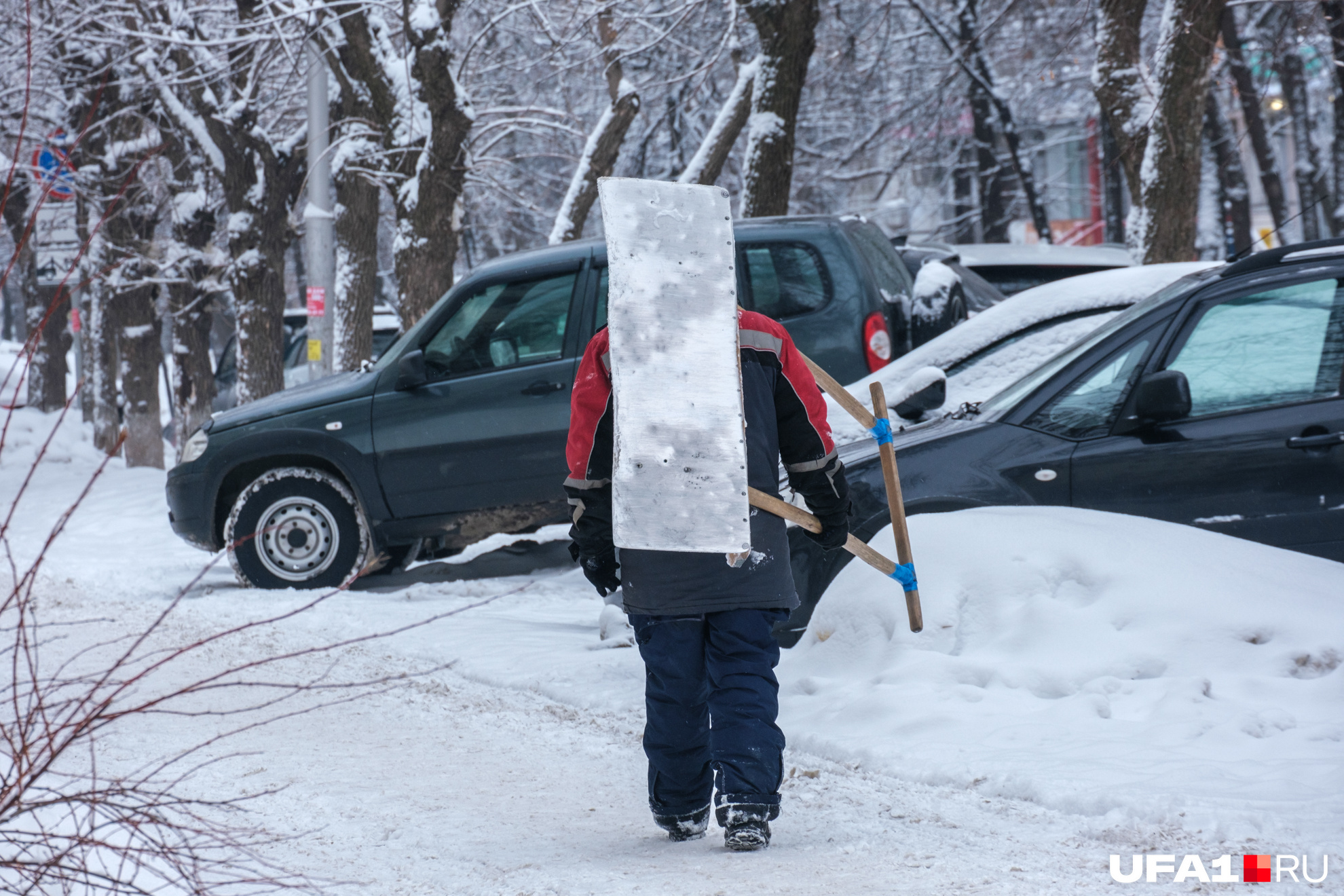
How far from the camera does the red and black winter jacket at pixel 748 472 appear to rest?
340 centimetres

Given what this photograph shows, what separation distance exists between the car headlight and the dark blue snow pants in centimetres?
509

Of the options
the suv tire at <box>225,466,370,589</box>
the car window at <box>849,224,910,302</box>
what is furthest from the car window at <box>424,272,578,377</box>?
the car window at <box>849,224,910,302</box>

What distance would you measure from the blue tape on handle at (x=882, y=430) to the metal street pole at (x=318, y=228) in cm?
746

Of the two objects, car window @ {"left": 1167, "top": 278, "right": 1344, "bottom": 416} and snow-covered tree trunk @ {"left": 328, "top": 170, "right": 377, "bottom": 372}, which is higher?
snow-covered tree trunk @ {"left": 328, "top": 170, "right": 377, "bottom": 372}

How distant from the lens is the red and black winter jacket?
340cm

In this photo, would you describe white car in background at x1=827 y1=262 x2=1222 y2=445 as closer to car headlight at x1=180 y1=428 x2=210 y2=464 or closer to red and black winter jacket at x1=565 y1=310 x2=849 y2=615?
red and black winter jacket at x1=565 y1=310 x2=849 y2=615

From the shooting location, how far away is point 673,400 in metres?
3.31

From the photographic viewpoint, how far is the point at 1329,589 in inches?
170

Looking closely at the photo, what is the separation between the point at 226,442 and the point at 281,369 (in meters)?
6.14

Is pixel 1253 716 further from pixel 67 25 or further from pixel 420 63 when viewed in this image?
pixel 67 25

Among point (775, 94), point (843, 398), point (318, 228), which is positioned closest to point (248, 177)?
point (318, 228)

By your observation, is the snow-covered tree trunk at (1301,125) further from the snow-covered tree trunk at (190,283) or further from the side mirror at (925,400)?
the side mirror at (925,400)

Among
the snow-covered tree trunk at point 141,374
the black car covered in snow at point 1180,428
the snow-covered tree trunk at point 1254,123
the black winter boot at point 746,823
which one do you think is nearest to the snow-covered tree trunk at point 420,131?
the snow-covered tree trunk at point 141,374

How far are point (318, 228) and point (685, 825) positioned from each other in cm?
891
